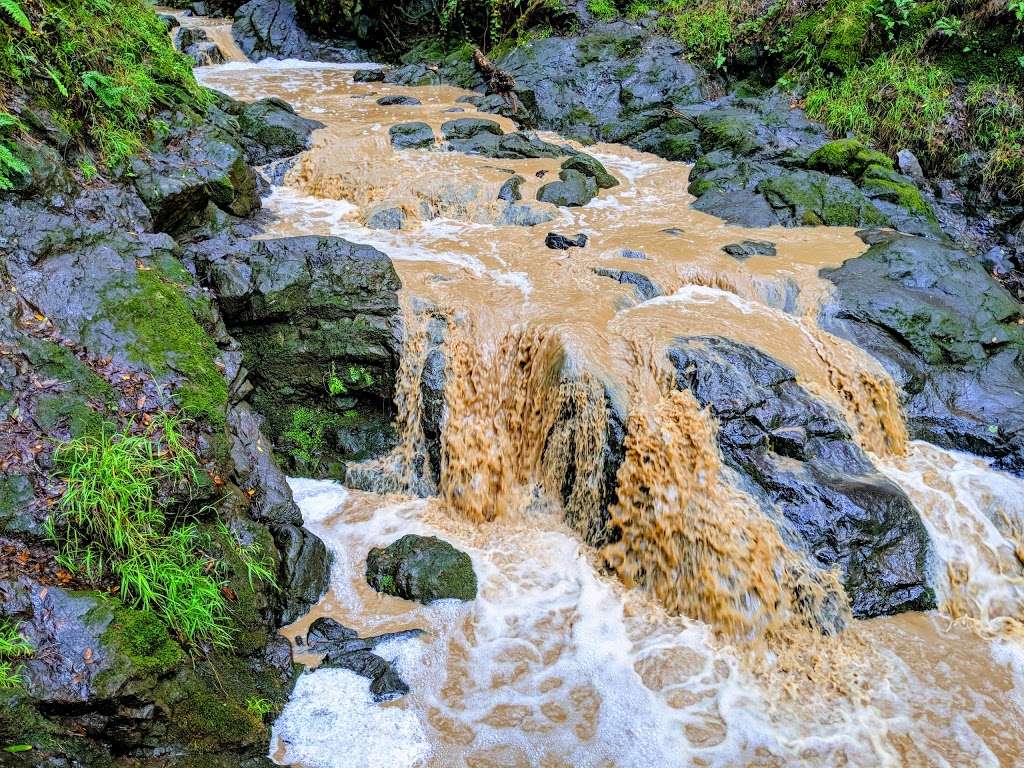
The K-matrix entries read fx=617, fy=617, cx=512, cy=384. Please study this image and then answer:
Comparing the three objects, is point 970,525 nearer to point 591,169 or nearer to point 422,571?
point 422,571

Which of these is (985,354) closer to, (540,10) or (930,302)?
(930,302)

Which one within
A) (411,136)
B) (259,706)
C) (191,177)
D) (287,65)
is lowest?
(259,706)

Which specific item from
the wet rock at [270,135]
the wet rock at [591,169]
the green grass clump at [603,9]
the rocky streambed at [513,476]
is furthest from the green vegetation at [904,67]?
the wet rock at [270,135]

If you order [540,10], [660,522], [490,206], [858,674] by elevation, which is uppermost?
[540,10]

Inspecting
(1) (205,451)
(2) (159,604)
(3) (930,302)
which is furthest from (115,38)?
(3) (930,302)

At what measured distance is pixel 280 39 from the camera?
68.7 feet

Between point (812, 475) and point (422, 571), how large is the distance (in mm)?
3764

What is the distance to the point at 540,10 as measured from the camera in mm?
18438

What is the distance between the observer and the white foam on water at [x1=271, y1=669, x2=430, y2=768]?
4.06 meters

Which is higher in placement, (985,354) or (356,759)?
(985,354)

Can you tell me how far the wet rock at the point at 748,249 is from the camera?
9.04 metres

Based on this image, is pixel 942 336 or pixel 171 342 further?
pixel 942 336

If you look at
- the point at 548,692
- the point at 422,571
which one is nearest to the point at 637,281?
the point at 422,571

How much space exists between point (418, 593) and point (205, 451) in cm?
215
